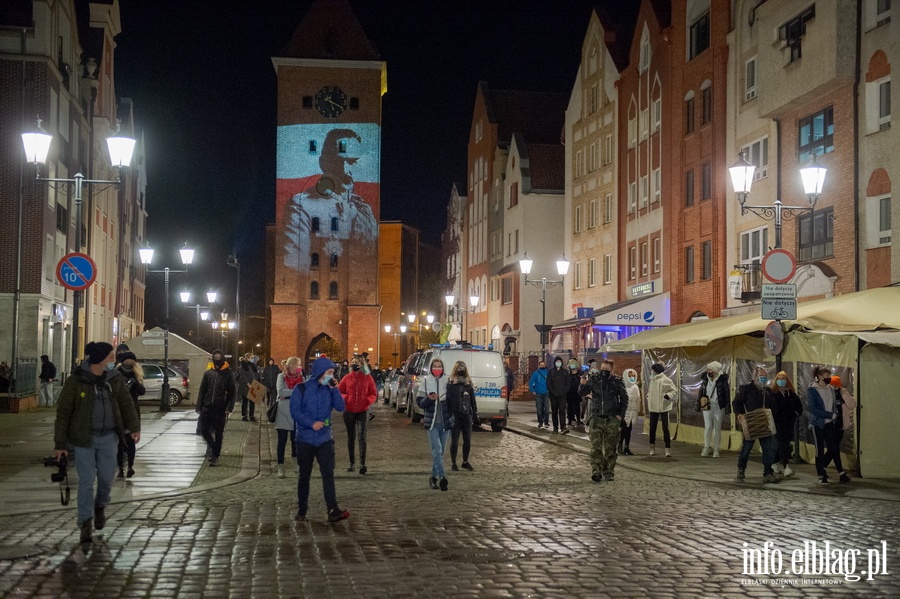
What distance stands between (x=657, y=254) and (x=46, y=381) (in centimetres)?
2201

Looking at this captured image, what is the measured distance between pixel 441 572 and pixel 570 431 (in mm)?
18777

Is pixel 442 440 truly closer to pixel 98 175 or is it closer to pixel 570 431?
pixel 570 431

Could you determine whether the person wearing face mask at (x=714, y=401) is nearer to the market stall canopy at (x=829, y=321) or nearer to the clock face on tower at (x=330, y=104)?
the market stall canopy at (x=829, y=321)

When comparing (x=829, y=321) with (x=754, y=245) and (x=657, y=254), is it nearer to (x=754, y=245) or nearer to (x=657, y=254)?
(x=754, y=245)

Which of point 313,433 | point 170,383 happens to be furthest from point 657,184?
point 313,433

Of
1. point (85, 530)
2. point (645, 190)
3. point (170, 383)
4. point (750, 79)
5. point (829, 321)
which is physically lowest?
point (85, 530)

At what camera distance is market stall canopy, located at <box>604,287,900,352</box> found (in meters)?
17.1

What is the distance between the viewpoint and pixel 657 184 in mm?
40719


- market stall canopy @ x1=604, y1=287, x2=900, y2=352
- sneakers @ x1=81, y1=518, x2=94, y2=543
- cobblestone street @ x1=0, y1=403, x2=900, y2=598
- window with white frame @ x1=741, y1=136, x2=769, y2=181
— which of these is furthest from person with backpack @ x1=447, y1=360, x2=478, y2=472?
window with white frame @ x1=741, y1=136, x2=769, y2=181

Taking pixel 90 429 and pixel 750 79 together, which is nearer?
pixel 90 429

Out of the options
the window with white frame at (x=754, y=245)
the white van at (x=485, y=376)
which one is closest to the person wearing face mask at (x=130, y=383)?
the white van at (x=485, y=376)

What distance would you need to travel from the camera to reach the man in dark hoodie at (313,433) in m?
11.2

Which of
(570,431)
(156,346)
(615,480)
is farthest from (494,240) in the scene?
(615,480)

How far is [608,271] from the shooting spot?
4669 cm
